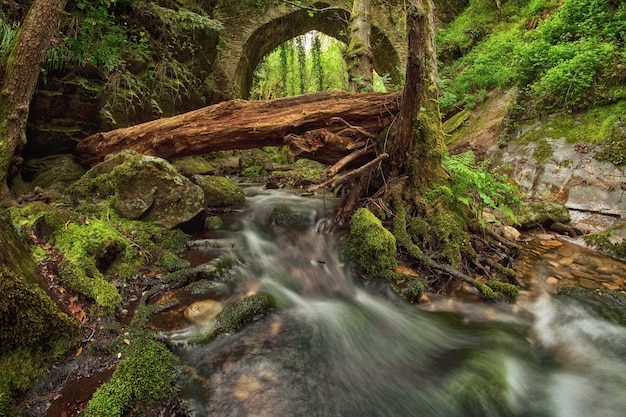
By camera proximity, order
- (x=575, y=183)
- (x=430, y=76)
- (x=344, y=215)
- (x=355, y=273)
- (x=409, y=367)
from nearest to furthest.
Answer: (x=409, y=367), (x=355, y=273), (x=430, y=76), (x=344, y=215), (x=575, y=183)

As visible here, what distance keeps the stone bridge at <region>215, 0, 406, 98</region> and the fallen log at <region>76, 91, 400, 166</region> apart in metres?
6.52

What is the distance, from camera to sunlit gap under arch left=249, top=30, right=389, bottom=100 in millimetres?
15992

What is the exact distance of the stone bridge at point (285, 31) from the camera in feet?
38.1

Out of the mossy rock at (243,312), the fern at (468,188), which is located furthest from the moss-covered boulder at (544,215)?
the mossy rock at (243,312)

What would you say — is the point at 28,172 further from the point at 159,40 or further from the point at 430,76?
the point at 430,76

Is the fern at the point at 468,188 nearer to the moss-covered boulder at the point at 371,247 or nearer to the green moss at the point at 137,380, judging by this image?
the moss-covered boulder at the point at 371,247

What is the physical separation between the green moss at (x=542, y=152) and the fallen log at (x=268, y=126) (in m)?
3.42

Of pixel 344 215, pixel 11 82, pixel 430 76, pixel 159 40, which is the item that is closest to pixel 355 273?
pixel 344 215

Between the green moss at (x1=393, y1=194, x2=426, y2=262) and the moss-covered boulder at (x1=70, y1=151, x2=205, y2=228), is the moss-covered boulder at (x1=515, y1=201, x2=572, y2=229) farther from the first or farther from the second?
the moss-covered boulder at (x1=70, y1=151, x2=205, y2=228)

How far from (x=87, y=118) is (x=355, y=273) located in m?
6.28

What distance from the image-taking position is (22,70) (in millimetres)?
3873

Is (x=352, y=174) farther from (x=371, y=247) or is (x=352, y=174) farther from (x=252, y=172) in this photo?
(x=252, y=172)

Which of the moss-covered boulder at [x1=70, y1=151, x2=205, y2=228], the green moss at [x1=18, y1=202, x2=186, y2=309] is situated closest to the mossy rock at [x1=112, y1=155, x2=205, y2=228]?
the moss-covered boulder at [x1=70, y1=151, x2=205, y2=228]

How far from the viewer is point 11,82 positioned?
151 inches
